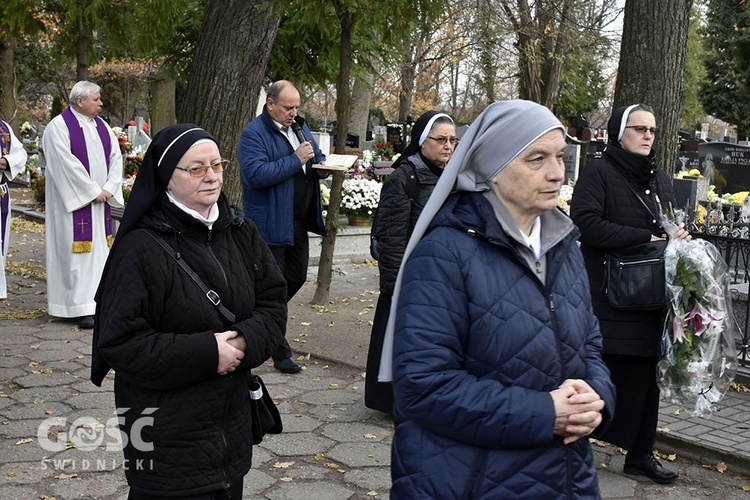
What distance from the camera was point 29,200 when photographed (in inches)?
830

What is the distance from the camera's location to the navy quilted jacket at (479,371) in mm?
2494

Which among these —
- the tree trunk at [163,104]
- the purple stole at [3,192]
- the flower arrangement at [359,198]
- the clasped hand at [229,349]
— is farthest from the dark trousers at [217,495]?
the tree trunk at [163,104]

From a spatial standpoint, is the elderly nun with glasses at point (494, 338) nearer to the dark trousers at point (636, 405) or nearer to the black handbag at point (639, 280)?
the black handbag at point (639, 280)

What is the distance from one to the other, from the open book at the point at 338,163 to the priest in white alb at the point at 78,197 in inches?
91.2

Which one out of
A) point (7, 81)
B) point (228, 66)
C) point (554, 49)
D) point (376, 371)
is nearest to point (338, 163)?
point (228, 66)

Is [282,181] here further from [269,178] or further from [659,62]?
[659,62]

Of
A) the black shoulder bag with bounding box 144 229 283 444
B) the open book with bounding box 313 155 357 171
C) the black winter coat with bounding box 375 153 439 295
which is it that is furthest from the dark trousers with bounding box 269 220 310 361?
the black shoulder bag with bounding box 144 229 283 444

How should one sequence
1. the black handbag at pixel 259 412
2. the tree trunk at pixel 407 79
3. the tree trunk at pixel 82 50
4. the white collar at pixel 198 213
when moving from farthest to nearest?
the tree trunk at pixel 407 79, the tree trunk at pixel 82 50, the black handbag at pixel 259 412, the white collar at pixel 198 213

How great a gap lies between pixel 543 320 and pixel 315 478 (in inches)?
113

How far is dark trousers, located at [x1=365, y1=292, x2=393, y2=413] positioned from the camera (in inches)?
241

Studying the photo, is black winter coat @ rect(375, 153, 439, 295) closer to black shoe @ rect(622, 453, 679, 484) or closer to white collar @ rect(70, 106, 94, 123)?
black shoe @ rect(622, 453, 679, 484)

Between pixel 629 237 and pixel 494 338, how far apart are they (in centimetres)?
282

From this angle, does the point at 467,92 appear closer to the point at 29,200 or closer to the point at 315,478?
the point at 29,200

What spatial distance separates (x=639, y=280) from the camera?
16.8ft
